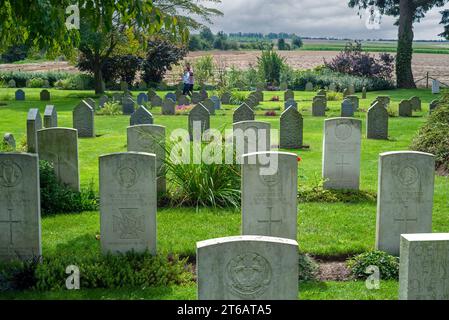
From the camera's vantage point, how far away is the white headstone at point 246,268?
17.6ft

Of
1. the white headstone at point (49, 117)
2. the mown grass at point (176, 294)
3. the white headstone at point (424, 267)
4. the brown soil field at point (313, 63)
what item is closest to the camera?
the white headstone at point (424, 267)

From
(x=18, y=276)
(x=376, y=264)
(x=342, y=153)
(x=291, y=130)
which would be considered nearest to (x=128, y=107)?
(x=291, y=130)

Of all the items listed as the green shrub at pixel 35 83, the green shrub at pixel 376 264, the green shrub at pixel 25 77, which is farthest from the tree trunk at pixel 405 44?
the green shrub at pixel 376 264

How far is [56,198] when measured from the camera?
10.9 metres

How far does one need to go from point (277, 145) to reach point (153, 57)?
1160 inches

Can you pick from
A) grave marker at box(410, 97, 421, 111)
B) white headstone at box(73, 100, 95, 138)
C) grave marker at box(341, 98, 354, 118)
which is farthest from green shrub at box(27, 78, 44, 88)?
grave marker at box(341, 98, 354, 118)

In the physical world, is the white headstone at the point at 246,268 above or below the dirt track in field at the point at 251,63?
below

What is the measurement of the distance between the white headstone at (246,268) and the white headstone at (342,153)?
6792mm

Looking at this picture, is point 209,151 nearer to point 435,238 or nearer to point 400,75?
point 435,238

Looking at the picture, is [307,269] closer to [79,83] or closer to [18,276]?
[18,276]

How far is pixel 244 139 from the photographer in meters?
12.2

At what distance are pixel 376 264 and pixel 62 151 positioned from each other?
616 cm

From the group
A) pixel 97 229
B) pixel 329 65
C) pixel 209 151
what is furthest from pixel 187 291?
pixel 329 65

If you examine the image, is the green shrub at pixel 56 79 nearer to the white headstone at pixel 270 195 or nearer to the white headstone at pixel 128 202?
the white headstone at pixel 128 202
